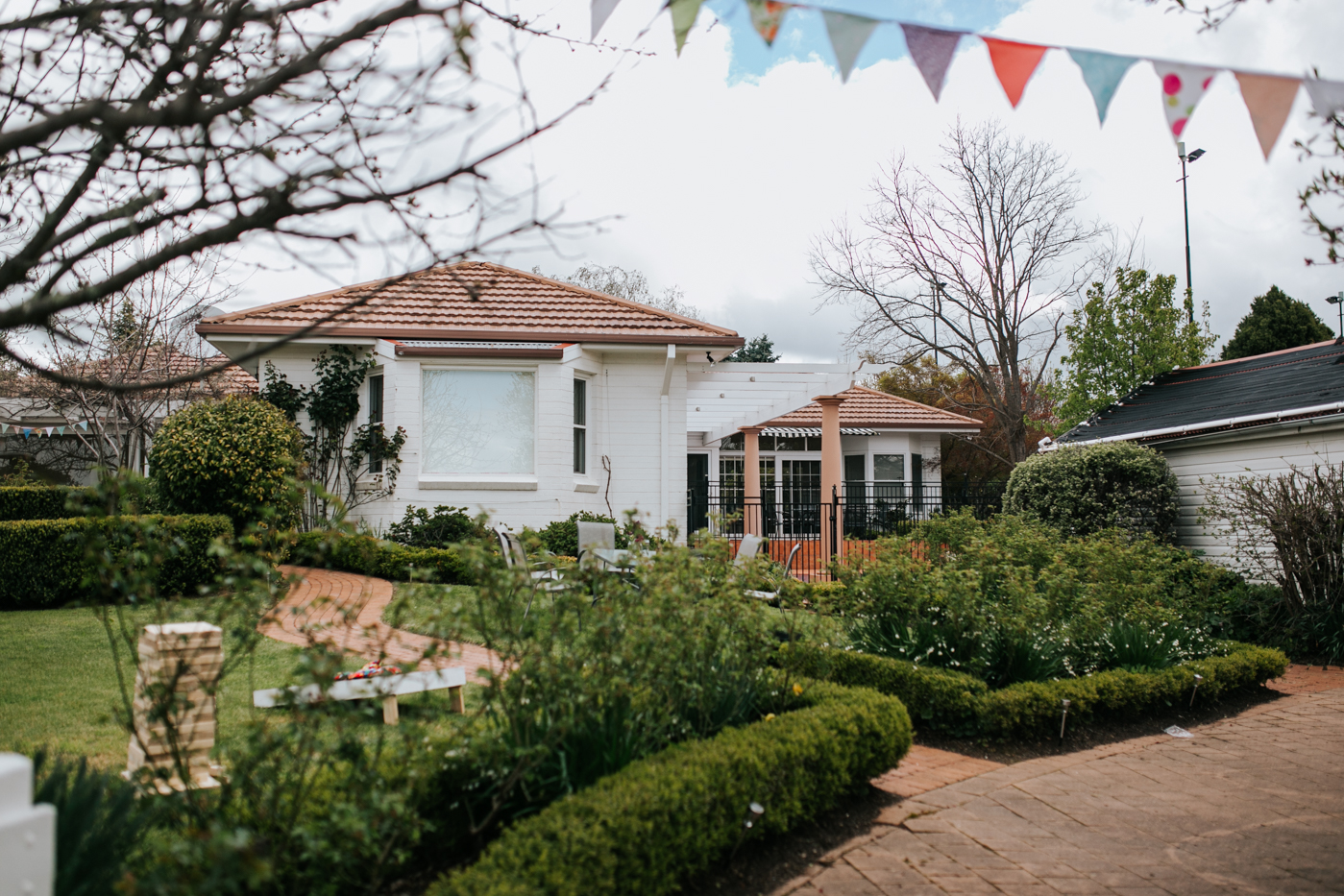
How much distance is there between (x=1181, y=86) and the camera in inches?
149

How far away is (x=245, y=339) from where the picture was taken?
12375 mm

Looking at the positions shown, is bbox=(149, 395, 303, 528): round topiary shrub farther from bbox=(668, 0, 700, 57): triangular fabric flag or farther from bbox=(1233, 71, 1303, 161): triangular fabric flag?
bbox=(1233, 71, 1303, 161): triangular fabric flag

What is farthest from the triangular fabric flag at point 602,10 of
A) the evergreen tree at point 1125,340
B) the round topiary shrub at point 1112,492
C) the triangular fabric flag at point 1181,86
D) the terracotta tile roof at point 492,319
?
the evergreen tree at point 1125,340

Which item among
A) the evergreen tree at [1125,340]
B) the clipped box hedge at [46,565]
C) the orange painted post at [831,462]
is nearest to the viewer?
the clipped box hedge at [46,565]

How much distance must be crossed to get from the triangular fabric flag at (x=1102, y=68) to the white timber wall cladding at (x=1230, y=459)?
7756mm

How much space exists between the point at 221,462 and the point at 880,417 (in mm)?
16007

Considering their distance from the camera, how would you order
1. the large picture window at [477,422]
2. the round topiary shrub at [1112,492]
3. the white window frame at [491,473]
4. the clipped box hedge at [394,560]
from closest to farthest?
the clipped box hedge at [394,560], the round topiary shrub at [1112,492], the white window frame at [491,473], the large picture window at [477,422]

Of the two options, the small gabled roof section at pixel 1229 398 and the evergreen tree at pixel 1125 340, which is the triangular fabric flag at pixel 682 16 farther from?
the evergreen tree at pixel 1125 340

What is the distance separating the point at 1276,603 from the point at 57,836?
10689mm

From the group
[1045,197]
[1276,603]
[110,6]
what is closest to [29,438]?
[110,6]

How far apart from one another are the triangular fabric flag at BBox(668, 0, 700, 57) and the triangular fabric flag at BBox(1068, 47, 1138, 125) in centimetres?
190

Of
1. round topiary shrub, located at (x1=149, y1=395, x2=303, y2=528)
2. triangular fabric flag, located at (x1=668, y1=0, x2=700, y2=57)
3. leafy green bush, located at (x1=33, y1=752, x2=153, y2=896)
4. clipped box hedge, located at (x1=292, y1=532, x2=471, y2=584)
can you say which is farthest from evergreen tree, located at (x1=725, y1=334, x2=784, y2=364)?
leafy green bush, located at (x1=33, y1=752, x2=153, y2=896)

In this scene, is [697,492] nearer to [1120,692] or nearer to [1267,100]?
[1120,692]

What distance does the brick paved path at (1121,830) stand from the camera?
3408mm
